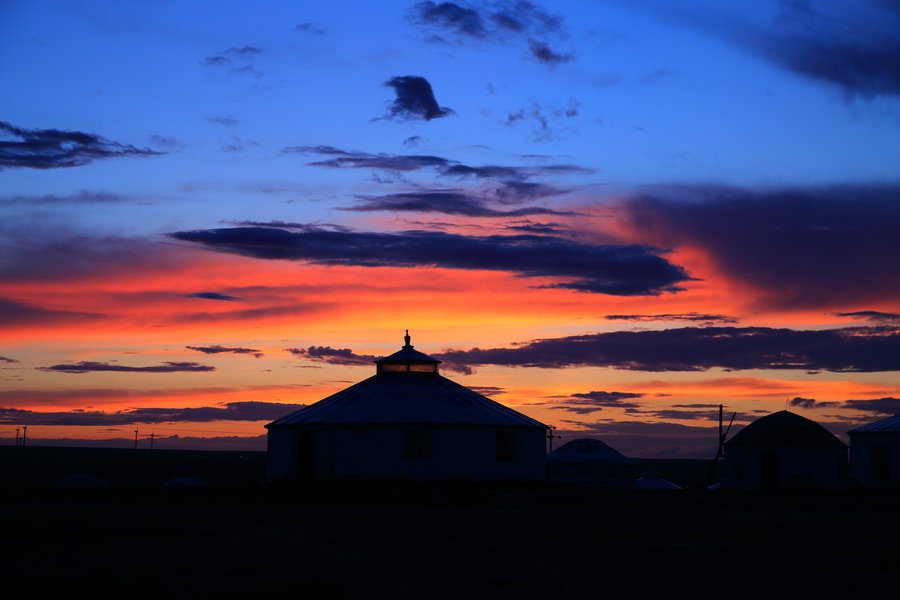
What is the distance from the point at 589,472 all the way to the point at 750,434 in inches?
448

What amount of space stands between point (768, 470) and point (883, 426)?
25.6 ft

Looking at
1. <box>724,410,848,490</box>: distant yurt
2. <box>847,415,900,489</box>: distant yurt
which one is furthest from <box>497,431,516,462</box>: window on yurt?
<box>847,415,900,489</box>: distant yurt

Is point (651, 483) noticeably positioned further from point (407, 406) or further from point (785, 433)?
point (407, 406)

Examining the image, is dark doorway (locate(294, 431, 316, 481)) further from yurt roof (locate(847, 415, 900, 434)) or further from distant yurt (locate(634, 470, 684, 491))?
yurt roof (locate(847, 415, 900, 434))

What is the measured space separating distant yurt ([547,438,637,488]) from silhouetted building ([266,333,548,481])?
49.6 feet

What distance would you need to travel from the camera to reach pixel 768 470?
5781 centimetres

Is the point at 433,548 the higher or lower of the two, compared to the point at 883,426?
lower

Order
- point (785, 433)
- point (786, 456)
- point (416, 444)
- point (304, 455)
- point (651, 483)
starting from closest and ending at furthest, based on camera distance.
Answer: point (416, 444) < point (304, 455) < point (786, 456) < point (785, 433) < point (651, 483)

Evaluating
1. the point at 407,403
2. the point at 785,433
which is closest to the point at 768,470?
the point at 785,433

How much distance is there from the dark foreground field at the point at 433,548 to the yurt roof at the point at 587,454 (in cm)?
3105

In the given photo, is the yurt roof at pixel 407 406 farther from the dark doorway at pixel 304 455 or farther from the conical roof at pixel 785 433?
the conical roof at pixel 785 433

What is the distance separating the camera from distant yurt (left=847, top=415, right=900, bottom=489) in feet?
189

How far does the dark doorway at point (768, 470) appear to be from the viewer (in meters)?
57.5

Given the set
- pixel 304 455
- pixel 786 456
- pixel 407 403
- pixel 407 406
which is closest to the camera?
pixel 407 406
